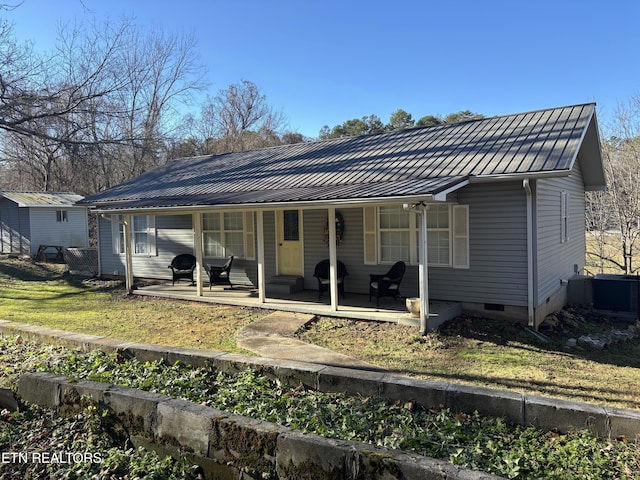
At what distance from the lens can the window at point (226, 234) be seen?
1238 centimetres

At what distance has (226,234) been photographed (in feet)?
42.0

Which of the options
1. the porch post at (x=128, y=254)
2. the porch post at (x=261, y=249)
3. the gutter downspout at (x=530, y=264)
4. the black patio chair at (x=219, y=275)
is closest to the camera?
the gutter downspout at (x=530, y=264)

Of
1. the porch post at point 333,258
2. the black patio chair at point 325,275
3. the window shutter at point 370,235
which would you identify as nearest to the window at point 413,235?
the window shutter at point 370,235

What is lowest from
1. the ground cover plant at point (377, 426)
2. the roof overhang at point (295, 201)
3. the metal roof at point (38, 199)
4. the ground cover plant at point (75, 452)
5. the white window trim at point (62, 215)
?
the ground cover plant at point (75, 452)

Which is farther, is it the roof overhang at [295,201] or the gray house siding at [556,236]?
the gray house siding at [556,236]

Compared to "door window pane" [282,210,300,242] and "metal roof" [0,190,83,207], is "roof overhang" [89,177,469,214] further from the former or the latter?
"metal roof" [0,190,83,207]

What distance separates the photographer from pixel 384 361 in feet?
21.7

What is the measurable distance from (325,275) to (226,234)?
3.70 m

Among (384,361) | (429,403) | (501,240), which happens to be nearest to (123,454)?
(429,403)

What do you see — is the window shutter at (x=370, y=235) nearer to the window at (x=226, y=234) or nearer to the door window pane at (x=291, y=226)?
the door window pane at (x=291, y=226)

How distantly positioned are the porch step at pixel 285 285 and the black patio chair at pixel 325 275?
0.70 meters

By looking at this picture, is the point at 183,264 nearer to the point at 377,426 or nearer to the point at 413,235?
the point at 413,235

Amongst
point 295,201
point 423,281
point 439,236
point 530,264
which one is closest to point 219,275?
point 295,201

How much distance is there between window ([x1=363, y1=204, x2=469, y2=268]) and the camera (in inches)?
362
